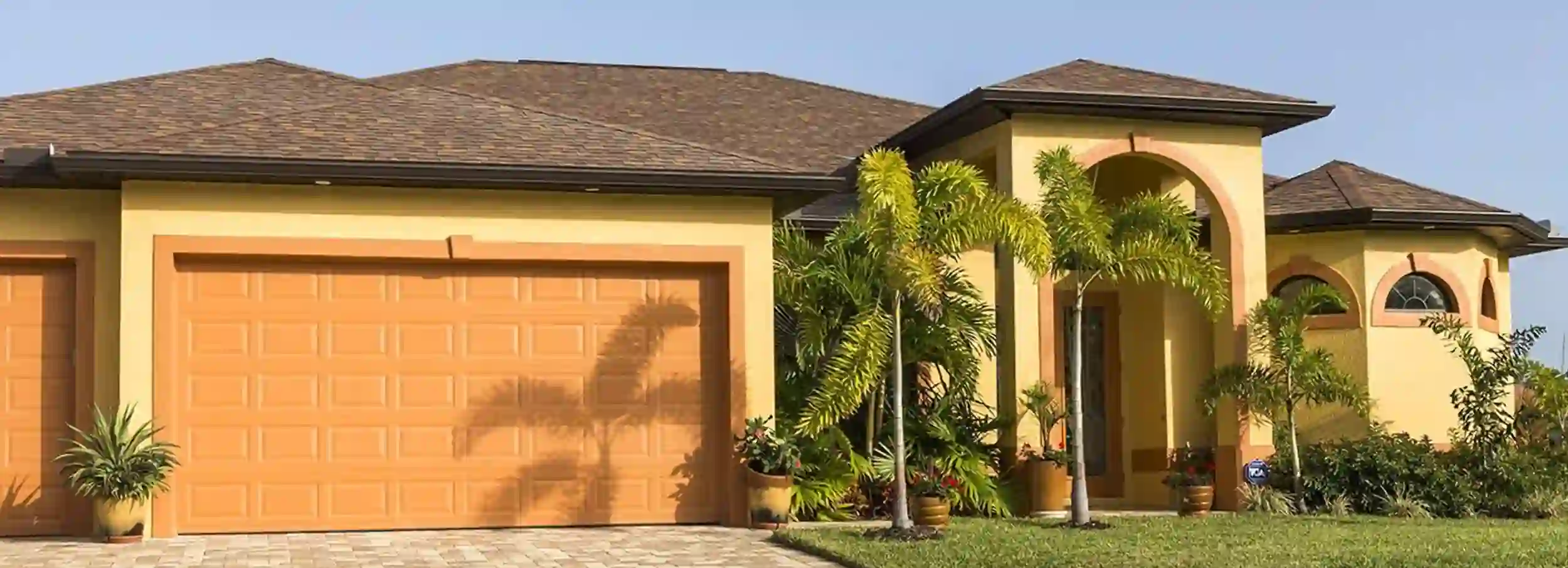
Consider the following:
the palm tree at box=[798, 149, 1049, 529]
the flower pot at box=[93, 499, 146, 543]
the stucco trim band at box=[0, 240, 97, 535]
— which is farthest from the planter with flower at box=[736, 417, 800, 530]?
the stucco trim band at box=[0, 240, 97, 535]

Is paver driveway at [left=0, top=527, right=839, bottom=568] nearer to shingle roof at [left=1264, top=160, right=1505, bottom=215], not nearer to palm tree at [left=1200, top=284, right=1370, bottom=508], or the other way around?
palm tree at [left=1200, top=284, right=1370, bottom=508]

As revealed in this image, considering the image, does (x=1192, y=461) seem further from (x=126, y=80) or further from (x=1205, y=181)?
(x=126, y=80)

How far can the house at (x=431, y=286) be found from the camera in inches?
Answer: 590

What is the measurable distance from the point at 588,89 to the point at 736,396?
29.7ft

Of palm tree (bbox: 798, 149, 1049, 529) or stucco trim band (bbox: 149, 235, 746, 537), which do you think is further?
stucco trim band (bbox: 149, 235, 746, 537)

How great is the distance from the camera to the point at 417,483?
608 inches

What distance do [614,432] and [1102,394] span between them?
6.07 m

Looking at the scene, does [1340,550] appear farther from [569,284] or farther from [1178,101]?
[569,284]

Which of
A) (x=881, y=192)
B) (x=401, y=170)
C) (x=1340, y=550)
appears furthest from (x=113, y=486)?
(x=1340, y=550)

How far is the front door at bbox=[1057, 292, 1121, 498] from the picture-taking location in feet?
63.3

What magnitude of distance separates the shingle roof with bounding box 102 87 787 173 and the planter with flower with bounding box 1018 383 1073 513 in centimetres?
322

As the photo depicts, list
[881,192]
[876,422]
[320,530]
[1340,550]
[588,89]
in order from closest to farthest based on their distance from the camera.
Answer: [1340,550], [881,192], [320,530], [876,422], [588,89]

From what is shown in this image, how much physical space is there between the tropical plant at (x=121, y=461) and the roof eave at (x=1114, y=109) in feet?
25.3

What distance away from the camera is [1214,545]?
13555mm
